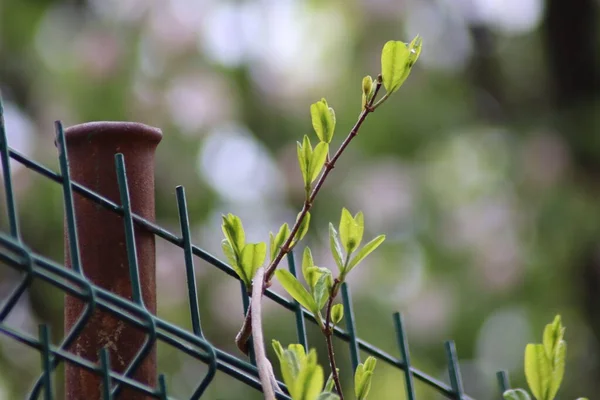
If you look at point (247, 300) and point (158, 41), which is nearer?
point (247, 300)

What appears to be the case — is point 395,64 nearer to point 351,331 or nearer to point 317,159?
point 317,159

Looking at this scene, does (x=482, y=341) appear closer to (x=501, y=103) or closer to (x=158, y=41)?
(x=501, y=103)

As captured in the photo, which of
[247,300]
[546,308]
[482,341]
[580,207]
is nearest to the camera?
[247,300]

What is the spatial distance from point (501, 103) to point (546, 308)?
3.67ft

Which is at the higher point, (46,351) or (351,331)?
(351,331)

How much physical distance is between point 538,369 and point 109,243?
0.40 m

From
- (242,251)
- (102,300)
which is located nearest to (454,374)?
(242,251)

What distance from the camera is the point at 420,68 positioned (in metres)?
4.53

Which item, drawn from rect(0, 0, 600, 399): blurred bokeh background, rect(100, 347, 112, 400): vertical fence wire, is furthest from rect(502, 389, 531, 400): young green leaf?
rect(0, 0, 600, 399): blurred bokeh background

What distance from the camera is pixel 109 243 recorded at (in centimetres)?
75

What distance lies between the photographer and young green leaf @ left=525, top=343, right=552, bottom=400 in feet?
2.56

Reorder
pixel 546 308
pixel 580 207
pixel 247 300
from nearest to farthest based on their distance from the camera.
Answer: pixel 247 300
pixel 580 207
pixel 546 308

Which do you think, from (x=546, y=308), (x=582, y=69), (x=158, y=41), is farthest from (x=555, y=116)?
(x=158, y=41)

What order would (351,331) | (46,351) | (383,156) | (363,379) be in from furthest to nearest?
(383,156) → (351,331) → (363,379) → (46,351)
